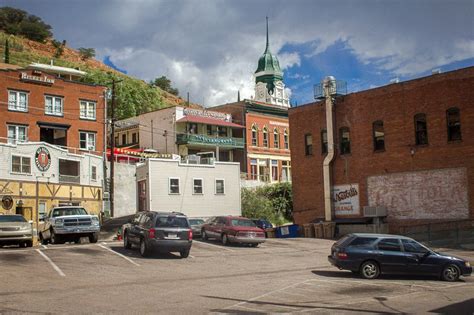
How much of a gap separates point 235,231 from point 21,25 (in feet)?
391

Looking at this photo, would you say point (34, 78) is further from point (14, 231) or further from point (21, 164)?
point (14, 231)

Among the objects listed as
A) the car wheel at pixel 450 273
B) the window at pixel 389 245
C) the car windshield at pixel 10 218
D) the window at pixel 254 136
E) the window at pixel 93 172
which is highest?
the window at pixel 254 136

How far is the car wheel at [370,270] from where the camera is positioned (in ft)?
56.7

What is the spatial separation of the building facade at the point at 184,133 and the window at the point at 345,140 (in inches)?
873

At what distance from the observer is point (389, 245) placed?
1761 centimetres

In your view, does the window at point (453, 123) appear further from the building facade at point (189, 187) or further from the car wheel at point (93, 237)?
the car wheel at point (93, 237)

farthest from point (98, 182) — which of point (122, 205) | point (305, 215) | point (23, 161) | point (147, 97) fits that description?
point (147, 97)

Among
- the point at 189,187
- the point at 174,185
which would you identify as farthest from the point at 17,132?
the point at 189,187

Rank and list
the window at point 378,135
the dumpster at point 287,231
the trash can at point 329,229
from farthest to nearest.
→ 1. the dumpster at point 287,231
2. the window at point 378,135
3. the trash can at point 329,229

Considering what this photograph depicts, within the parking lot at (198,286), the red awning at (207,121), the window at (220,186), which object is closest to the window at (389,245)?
the parking lot at (198,286)

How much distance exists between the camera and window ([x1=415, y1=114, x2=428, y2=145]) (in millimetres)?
→ 32531

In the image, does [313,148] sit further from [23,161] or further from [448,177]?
[23,161]

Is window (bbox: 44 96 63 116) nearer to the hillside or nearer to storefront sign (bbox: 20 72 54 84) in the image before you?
storefront sign (bbox: 20 72 54 84)

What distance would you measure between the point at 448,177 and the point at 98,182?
28701 millimetres
